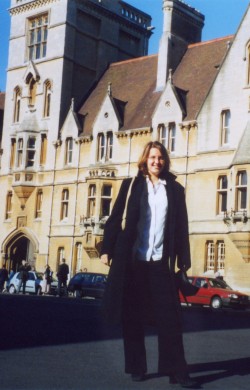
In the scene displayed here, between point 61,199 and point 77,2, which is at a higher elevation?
point 77,2

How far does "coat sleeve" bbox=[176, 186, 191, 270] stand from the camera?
6680mm

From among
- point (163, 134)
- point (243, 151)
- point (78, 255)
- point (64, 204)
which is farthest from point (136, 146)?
point (243, 151)

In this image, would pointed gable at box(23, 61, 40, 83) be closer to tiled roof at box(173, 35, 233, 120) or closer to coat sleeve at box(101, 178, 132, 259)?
tiled roof at box(173, 35, 233, 120)

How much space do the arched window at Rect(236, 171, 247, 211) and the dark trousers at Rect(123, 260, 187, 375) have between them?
2771 centimetres

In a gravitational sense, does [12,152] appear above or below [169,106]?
below

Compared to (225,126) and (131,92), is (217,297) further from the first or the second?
(131,92)

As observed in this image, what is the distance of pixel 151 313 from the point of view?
666 centimetres

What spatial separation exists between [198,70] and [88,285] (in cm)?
1454

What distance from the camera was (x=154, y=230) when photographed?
21.7 feet

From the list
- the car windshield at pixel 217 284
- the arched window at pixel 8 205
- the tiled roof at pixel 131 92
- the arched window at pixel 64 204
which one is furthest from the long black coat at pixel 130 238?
the arched window at pixel 8 205

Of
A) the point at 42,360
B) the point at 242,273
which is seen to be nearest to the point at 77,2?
the point at 242,273

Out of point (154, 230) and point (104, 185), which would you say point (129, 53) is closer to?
point (104, 185)

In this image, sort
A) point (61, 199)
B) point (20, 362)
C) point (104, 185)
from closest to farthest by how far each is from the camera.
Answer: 1. point (20, 362)
2. point (104, 185)
3. point (61, 199)

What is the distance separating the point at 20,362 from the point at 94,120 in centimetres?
3582
